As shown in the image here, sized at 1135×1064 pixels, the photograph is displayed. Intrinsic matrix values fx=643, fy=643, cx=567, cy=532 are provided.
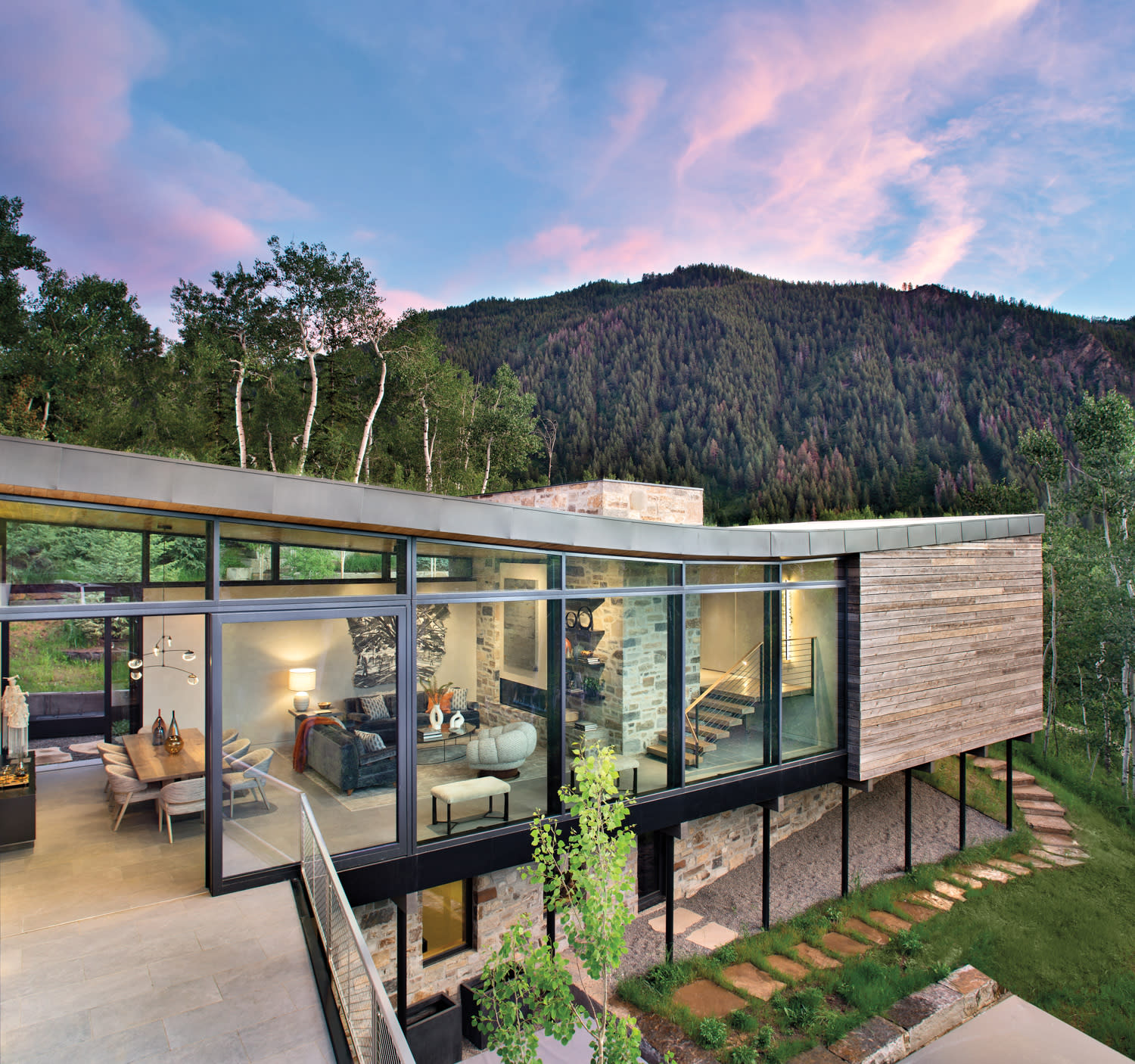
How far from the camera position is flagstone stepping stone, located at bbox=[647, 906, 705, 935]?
8602 mm

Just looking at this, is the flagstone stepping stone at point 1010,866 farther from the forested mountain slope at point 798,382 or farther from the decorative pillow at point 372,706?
the forested mountain slope at point 798,382

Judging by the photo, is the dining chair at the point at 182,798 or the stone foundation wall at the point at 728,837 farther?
the stone foundation wall at the point at 728,837

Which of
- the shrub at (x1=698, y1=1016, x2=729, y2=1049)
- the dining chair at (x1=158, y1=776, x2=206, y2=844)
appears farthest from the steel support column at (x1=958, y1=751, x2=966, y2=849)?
the dining chair at (x1=158, y1=776, x2=206, y2=844)

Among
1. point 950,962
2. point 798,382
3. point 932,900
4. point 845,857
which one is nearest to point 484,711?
point 845,857

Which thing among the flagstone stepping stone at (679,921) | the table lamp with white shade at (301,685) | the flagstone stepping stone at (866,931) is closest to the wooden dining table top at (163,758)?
the table lamp with white shade at (301,685)

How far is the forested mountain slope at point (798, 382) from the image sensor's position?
44.2 metres

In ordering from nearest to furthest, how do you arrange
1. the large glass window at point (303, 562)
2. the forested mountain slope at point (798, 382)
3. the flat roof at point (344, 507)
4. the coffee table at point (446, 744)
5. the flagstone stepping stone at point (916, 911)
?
the flat roof at point (344, 507) → the large glass window at point (303, 562) → the coffee table at point (446, 744) → the flagstone stepping stone at point (916, 911) → the forested mountain slope at point (798, 382)

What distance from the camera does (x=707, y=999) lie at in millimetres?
7293

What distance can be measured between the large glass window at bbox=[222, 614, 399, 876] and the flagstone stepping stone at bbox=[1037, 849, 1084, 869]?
37.0 ft

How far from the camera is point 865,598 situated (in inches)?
319

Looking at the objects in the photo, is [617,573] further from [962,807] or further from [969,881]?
[962,807]

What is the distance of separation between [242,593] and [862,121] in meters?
43.8

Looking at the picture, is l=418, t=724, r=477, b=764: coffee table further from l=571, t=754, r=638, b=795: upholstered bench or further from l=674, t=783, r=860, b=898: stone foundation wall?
l=674, t=783, r=860, b=898: stone foundation wall

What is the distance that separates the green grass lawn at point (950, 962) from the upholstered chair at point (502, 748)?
3560mm
